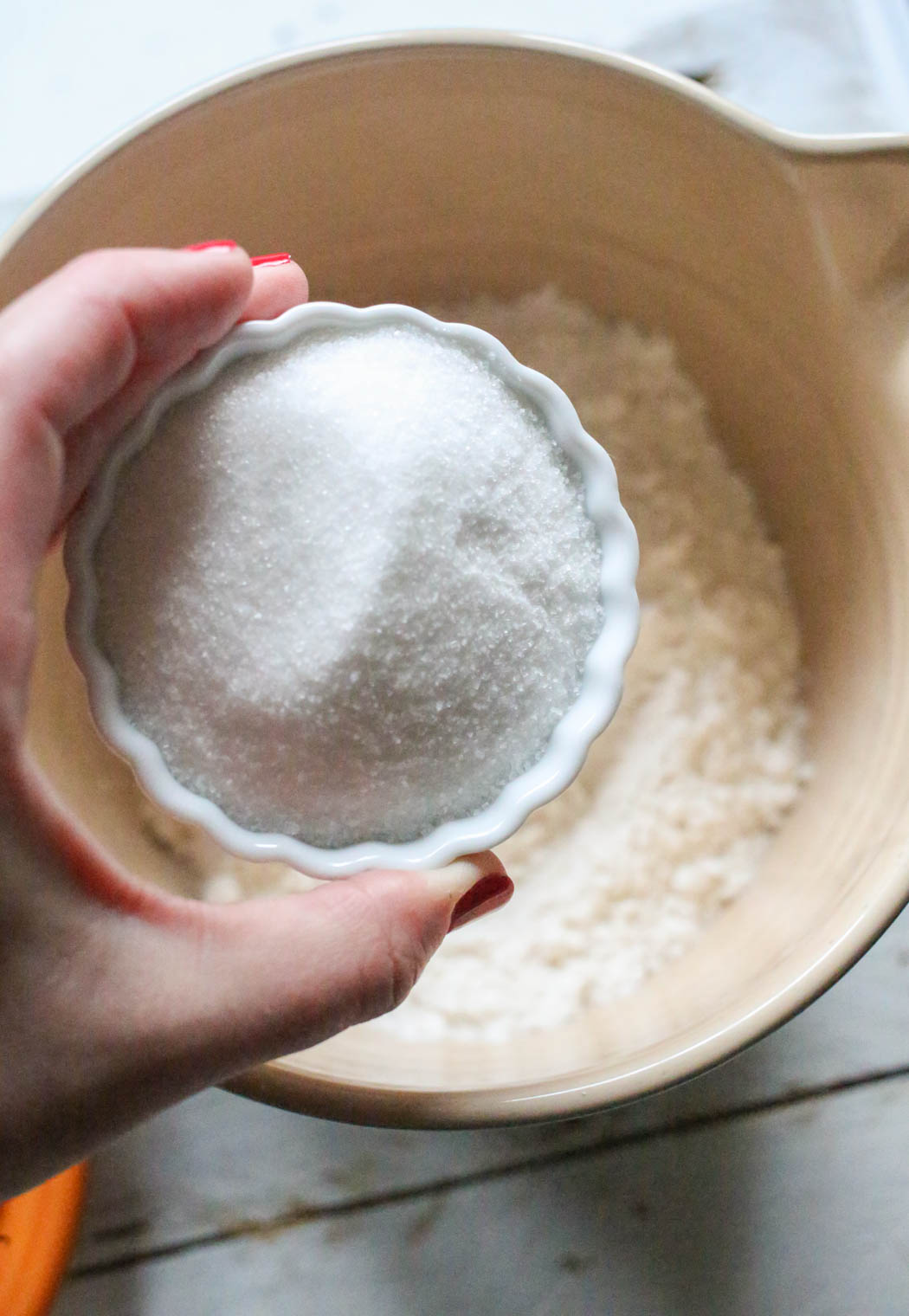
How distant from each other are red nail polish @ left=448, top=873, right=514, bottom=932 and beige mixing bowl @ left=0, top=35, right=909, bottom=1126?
78 mm

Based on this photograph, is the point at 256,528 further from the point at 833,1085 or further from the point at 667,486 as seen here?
the point at 833,1085

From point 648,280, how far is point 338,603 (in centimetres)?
44

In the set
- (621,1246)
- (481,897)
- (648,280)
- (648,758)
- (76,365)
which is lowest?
(621,1246)

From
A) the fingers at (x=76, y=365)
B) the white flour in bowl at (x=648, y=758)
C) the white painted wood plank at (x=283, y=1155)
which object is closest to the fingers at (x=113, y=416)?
the fingers at (x=76, y=365)

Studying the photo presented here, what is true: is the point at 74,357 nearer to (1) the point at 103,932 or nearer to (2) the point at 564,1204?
(1) the point at 103,932

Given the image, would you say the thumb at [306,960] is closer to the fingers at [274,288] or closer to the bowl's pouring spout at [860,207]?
the fingers at [274,288]

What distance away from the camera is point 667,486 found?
0.81 metres

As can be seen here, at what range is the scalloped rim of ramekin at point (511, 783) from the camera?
47cm

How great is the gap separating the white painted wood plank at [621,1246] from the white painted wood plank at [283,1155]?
0.01 meters

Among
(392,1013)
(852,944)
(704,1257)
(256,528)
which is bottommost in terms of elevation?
(704,1257)

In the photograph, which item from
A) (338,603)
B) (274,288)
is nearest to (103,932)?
(338,603)

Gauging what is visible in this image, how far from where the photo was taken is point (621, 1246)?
68 centimetres

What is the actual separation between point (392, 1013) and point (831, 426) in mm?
467

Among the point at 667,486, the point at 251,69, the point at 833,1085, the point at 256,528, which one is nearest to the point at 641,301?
the point at 667,486
